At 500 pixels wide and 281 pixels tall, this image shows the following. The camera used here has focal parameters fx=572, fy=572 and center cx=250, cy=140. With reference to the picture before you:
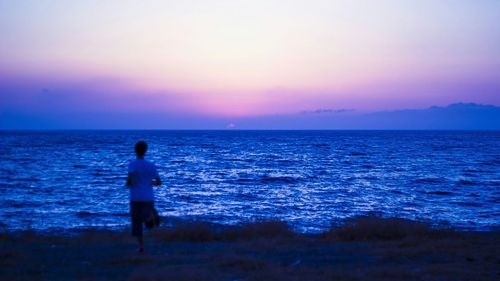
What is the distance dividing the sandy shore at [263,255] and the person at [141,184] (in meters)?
0.74

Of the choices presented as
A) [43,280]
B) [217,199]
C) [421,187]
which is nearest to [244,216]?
[217,199]

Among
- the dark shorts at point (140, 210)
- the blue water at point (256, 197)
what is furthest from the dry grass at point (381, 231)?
the dark shorts at point (140, 210)

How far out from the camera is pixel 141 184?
998 cm

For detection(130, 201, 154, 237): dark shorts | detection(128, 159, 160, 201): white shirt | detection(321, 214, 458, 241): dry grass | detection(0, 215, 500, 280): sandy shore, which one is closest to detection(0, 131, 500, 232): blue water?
detection(321, 214, 458, 241): dry grass

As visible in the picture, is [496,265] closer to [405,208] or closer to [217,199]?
[405,208]

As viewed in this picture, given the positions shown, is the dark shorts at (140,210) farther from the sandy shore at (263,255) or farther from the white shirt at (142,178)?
the sandy shore at (263,255)

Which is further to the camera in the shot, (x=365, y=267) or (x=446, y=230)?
(x=446, y=230)

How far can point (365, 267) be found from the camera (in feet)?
30.2

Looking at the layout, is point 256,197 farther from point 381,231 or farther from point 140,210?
point 140,210

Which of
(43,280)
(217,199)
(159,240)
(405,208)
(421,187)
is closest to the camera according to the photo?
(43,280)

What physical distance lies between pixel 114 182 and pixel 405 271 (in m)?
29.4

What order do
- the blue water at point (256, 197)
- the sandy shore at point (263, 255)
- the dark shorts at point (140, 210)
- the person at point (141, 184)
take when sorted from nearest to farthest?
the sandy shore at point (263, 255), the person at point (141, 184), the dark shorts at point (140, 210), the blue water at point (256, 197)

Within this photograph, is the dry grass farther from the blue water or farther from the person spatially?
the person

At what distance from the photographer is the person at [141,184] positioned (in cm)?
991
